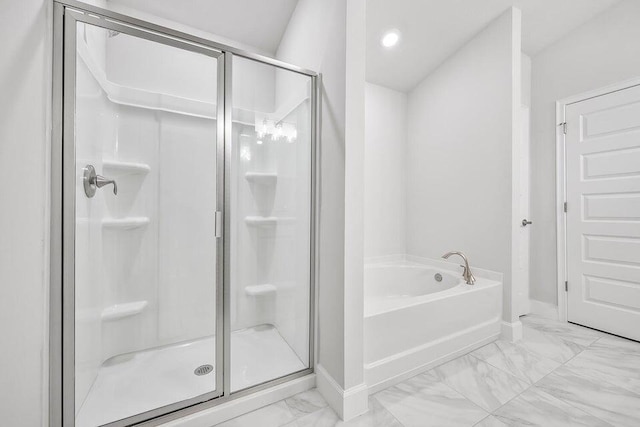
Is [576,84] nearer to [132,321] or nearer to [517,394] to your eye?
[517,394]

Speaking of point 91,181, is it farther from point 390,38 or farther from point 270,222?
point 390,38

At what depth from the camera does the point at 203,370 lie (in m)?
1.42

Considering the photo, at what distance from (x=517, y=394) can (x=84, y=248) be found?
88.0 inches

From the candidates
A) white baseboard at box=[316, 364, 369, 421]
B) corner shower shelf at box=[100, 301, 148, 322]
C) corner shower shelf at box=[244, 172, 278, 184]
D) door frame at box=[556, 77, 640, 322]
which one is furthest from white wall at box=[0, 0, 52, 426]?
door frame at box=[556, 77, 640, 322]

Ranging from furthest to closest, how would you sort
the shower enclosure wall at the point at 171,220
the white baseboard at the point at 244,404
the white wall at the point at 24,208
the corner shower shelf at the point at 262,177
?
the corner shower shelf at the point at 262,177
the white baseboard at the point at 244,404
the shower enclosure wall at the point at 171,220
the white wall at the point at 24,208

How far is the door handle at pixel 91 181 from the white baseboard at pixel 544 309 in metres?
3.52

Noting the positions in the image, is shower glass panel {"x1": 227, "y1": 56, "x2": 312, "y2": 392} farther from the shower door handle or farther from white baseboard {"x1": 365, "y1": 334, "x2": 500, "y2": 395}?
white baseboard {"x1": 365, "y1": 334, "x2": 500, "y2": 395}

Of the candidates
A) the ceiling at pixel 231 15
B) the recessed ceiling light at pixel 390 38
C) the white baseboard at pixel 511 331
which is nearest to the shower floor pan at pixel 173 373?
the white baseboard at pixel 511 331

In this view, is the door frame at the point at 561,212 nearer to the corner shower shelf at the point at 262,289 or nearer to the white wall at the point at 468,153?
the white wall at the point at 468,153

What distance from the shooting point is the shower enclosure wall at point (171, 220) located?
103 cm

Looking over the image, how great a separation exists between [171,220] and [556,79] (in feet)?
11.3

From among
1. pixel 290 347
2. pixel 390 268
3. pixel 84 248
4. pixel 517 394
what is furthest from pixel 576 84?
pixel 84 248

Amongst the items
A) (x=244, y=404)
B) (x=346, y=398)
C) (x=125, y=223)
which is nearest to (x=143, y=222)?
(x=125, y=223)

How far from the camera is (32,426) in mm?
879
